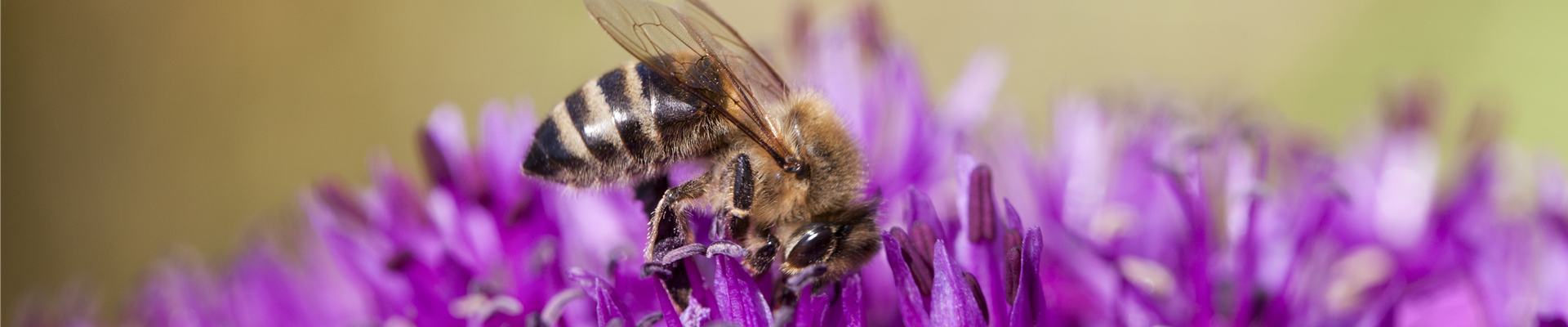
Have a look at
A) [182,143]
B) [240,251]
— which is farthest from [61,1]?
[240,251]

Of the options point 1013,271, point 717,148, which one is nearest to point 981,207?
point 1013,271

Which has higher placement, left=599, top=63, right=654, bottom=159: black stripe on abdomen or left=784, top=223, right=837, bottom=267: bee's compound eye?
left=599, top=63, right=654, bottom=159: black stripe on abdomen

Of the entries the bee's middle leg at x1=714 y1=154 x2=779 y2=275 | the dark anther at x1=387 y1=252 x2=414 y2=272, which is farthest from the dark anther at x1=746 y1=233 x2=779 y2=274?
the dark anther at x1=387 y1=252 x2=414 y2=272

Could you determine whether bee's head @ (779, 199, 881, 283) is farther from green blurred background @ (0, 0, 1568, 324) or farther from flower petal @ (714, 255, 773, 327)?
green blurred background @ (0, 0, 1568, 324)

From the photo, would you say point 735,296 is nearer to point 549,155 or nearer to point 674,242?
point 674,242

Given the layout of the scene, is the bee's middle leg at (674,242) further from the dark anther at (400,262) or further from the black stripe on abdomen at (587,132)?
the dark anther at (400,262)

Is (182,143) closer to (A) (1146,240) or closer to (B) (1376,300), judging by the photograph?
(A) (1146,240)

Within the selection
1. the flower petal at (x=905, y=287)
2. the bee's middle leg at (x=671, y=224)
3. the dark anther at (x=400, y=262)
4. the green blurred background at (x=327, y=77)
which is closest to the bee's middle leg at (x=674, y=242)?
the bee's middle leg at (x=671, y=224)

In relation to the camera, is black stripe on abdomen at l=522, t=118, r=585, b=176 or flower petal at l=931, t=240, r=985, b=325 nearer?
flower petal at l=931, t=240, r=985, b=325
